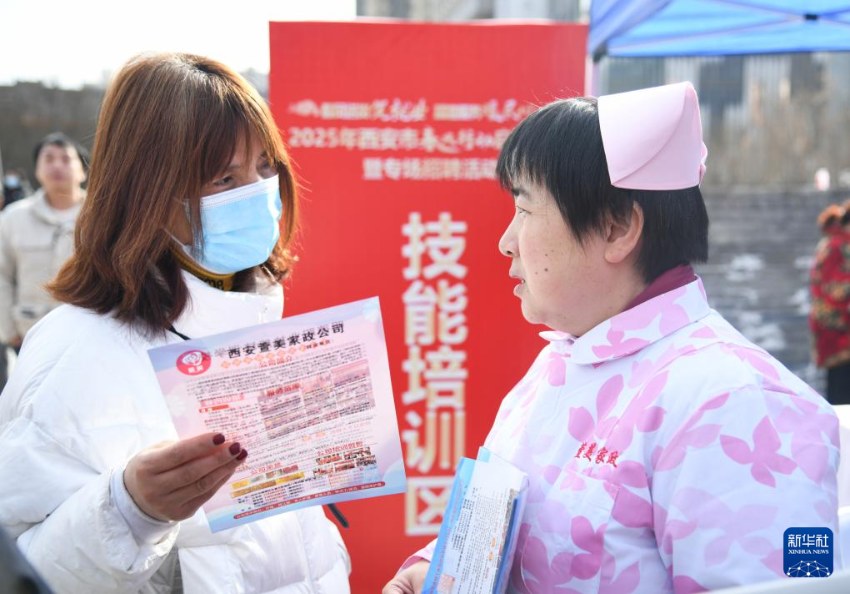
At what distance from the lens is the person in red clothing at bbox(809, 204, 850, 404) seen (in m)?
4.95

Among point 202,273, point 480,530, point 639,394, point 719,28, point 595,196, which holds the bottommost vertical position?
point 480,530

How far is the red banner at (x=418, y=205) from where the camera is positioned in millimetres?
3053

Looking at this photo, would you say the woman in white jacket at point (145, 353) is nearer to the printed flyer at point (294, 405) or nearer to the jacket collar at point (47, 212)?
the printed flyer at point (294, 405)

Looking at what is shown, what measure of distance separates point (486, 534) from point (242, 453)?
39cm

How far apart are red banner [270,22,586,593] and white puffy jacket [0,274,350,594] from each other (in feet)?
5.24

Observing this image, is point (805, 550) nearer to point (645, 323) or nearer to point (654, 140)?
point (645, 323)

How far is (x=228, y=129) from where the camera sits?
153 cm

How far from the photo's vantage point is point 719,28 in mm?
3639

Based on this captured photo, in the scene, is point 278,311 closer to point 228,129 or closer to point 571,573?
point 228,129

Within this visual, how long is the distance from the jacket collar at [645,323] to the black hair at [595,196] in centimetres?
6

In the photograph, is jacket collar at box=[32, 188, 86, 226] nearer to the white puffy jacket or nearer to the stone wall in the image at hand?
the white puffy jacket

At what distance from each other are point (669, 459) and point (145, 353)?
3.00ft

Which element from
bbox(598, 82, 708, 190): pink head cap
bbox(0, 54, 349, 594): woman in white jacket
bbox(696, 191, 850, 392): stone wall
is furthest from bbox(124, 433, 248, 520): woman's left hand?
bbox(696, 191, 850, 392): stone wall

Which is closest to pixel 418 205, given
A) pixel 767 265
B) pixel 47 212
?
pixel 47 212
